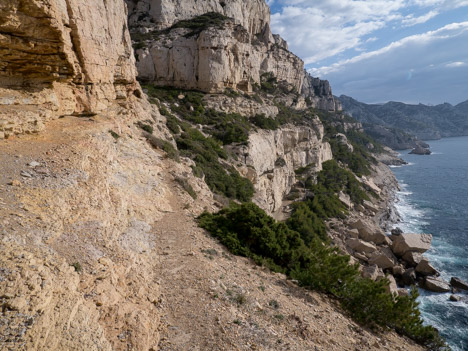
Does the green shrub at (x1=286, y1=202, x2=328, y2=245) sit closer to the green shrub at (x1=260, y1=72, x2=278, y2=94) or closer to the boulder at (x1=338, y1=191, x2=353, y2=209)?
the boulder at (x1=338, y1=191, x2=353, y2=209)

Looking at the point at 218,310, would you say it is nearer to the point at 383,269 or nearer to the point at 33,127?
the point at 33,127

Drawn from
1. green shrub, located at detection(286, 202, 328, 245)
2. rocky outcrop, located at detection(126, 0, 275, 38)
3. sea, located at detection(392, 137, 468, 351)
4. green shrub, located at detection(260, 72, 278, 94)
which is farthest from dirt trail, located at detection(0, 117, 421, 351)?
green shrub, located at detection(260, 72, 278, 94)

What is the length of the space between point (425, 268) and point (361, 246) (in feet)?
19.5

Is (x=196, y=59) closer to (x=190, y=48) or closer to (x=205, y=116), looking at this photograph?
(x=190, y=48)

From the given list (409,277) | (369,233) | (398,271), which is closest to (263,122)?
(369,233)

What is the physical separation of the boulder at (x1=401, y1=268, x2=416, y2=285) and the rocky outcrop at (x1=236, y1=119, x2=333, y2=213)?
14.6m

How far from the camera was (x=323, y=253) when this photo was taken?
13.1 metres

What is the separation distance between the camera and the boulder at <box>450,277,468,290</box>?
2290 centimetres

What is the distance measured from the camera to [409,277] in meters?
24.1

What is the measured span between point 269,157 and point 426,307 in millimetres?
22008

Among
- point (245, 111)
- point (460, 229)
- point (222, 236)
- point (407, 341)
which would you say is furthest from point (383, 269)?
point (245, 111)

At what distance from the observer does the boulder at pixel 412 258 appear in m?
26.5

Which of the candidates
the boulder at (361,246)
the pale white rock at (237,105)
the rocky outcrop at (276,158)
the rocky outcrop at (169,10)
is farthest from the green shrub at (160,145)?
the rocky outcrop at (169,10)

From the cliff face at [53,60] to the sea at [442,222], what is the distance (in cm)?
2764
